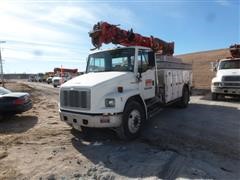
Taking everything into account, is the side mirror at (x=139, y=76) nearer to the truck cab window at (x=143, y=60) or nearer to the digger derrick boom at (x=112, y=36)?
the truck cab window at (x=143, y=60)

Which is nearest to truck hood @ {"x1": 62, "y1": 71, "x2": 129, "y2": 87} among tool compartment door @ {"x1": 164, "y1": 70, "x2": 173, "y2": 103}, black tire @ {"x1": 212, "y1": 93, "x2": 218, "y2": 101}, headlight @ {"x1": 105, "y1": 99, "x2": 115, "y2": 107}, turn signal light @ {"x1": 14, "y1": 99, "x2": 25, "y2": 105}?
headlight @ {"x1": 105, "y1": 99, "x2": 115, "y2": 107}

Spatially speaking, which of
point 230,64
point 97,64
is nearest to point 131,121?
point 97,64

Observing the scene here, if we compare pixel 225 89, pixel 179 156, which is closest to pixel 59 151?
pixel 179 156

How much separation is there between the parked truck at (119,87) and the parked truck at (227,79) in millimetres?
5193

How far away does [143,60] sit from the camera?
7594 mm

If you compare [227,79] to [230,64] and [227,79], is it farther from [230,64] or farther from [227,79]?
[230,64]

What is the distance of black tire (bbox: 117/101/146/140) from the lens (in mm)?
6387

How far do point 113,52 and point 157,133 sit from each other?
2.82 metres

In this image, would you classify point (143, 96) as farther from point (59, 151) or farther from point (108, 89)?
point (59, 151)

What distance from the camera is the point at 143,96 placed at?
754 cm

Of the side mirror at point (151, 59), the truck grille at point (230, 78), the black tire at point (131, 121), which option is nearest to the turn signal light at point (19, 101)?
the black tire at point (131, 121)

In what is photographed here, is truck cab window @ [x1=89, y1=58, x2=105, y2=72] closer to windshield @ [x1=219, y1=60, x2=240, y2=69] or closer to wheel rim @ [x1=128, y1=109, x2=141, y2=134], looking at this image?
wheel rim @ [x1=128, y1=109, x2=141, y2=134]

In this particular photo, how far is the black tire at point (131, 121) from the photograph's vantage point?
21.0ft

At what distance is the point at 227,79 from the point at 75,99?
10.2 meters
